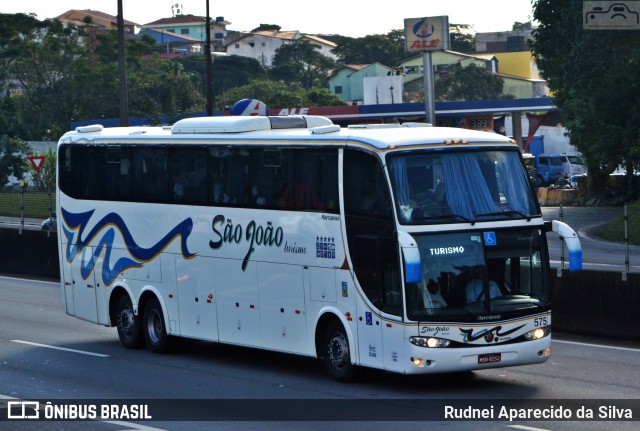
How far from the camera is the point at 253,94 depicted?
330ft

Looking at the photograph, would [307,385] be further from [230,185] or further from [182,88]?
[182,88]

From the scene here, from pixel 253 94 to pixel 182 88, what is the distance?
22.8 feet

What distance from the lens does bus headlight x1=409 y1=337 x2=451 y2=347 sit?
13.5m

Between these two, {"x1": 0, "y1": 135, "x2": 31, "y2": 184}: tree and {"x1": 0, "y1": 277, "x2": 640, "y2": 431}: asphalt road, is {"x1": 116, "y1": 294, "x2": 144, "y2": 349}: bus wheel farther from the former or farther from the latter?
{"x1": 0, "y1": 135, "x2": 31, "y2": 184}: tree

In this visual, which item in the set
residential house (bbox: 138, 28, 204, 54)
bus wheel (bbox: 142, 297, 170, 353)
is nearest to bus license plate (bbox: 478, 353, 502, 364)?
bus wheel (bbox: 142, 297, 170, 353)

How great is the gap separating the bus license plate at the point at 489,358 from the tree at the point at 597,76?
95.0ft

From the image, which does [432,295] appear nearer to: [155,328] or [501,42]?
[155,328]

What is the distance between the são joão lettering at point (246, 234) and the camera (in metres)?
16.0

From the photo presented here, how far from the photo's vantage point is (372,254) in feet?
46.6

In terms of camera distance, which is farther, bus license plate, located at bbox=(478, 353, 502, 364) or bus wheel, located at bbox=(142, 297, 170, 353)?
bus wheel, located at bbox=(142, 297, 170, 353)

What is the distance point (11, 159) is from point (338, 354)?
187 ft

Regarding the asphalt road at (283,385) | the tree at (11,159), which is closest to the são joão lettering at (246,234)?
the asphalt road at (283,385)

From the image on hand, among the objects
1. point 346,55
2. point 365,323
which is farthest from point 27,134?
point 365,323

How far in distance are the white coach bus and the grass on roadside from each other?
15869mm
